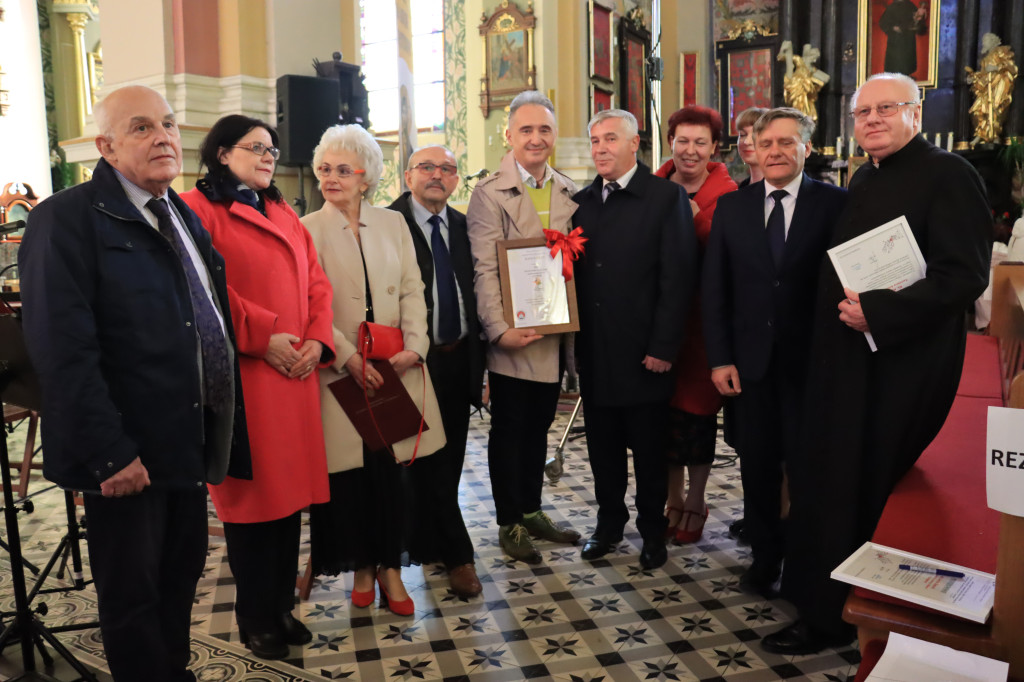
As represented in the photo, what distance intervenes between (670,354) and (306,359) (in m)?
1.27

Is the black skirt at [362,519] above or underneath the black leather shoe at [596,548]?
above

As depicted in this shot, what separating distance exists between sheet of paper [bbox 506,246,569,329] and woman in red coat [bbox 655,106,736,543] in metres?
0.54

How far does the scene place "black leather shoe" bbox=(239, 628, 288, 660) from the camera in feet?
8.21

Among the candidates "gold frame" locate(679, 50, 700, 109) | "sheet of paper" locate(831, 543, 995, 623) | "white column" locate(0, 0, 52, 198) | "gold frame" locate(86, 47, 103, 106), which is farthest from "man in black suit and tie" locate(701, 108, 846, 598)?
"gold frame" locate(86, 47, 103, 106)

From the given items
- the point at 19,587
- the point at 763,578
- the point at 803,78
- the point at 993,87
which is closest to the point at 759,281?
the point at 763,578

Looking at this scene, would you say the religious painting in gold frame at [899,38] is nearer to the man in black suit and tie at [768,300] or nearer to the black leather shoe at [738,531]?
the black leather shoe at [738,531]

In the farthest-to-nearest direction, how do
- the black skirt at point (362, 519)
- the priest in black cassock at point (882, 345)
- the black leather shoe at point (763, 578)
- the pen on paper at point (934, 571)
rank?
the black leather shoe at point (763, 578) < the black skirt at point (362, 519) < the priest in black cassock at point (882, 345) < the pen on paper at point (934, 571)

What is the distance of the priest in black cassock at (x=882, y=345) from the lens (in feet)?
6.97

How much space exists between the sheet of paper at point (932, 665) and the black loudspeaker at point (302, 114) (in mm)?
4496

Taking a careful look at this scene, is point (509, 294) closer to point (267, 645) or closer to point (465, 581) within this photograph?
point (465, 581)

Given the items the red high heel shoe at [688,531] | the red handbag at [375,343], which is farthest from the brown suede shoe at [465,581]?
the red high heel shoe at [688,531]

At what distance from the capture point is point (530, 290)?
2.97 metres

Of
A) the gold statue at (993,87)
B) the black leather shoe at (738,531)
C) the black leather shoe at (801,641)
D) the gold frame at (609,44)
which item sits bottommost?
the black leather shoe at (738,531)

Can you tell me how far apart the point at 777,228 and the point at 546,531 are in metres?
1.56
